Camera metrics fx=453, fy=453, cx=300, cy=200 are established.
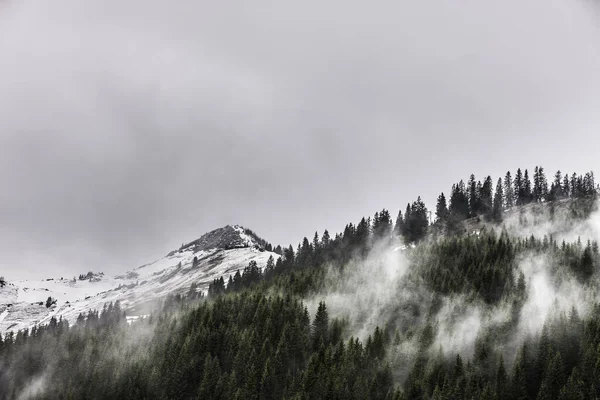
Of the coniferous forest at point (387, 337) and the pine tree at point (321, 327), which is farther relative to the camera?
the pine tree at point (321, 327)

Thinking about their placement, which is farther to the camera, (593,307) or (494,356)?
(593,307)

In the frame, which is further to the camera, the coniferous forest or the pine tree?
the pine tree

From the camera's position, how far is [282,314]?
14000 centimetres

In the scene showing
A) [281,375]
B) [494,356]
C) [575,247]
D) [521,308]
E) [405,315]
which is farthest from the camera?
[575,247]

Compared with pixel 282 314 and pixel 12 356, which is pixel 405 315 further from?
pixel 12 356

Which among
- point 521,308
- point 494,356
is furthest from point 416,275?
point 494,356

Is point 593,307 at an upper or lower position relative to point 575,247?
lower

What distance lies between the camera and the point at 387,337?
125 m

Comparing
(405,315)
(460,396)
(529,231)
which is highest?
(529,231)

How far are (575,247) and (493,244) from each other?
24.4m

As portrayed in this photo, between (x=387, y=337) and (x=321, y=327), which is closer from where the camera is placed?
(x=387, y=337)

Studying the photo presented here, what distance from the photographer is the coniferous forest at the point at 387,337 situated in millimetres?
100312

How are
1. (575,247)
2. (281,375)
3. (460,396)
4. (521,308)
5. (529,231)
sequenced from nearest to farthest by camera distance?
1. (460,396)
2. (281,375)
3. (521,308)
4. (575,247)
5. (529,231)

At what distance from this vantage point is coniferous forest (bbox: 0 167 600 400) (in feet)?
329
